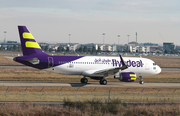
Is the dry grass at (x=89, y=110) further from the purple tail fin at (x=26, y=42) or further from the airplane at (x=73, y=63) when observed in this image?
the purple tail fin at (x=26, y=42)

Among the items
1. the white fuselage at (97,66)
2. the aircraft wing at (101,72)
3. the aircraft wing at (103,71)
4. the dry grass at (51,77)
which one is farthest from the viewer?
the dry grass at (51,77)

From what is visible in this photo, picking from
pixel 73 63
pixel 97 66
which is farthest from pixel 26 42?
pixel 97 66

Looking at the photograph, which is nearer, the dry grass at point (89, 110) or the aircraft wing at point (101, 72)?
the dry grass at point (89, 110)

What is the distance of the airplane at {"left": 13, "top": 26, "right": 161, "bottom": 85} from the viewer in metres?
40.5

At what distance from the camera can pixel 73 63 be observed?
42375 mm

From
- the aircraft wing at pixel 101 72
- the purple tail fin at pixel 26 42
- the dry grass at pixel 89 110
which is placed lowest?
the dry grass at pixel 89 110

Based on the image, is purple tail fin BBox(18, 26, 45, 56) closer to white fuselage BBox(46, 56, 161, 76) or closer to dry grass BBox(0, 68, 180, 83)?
white fuselage BBox(46, 56, 161, 76)

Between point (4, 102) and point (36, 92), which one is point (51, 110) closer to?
point (4, 102)

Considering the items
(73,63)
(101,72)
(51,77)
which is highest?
(73,63)

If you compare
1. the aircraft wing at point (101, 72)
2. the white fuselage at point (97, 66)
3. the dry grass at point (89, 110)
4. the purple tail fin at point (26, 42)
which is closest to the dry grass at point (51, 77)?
the white fuselage at point (97, 66)

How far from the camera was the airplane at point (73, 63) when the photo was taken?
4053 centimetres

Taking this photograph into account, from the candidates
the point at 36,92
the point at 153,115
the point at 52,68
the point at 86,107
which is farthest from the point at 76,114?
the point at 52,68

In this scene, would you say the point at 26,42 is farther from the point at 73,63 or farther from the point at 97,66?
the point at 97,66

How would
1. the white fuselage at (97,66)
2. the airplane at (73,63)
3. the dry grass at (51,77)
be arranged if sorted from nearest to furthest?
1. the airplane at (73,63)
2. the white fuselage at (97,66)
3. the dry grass at (51,77)
